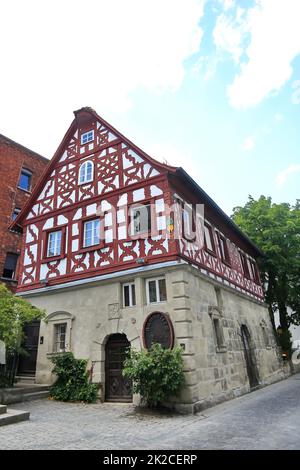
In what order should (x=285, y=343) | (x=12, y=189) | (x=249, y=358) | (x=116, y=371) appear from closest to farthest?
1. (x=116, y=371)
2. (x=249, y=358)
3. (x=12, y=189)
4. (x=285, y=343)

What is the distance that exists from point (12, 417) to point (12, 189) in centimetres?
1507

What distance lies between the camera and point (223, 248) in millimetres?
15227

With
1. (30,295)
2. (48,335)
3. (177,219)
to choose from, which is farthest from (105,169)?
(48,335)

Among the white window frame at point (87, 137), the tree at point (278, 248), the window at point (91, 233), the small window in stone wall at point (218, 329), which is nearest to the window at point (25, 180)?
the white window frame at point (87, 137)

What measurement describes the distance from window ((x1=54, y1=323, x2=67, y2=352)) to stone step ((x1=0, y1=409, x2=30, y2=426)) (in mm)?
4392

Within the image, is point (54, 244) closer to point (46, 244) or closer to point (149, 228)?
point (46, 244)

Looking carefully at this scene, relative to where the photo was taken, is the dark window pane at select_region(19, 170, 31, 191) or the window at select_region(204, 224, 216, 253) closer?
the window at select_region(204, 224, 216, 253)

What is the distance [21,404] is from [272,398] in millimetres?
8032

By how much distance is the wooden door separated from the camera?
12.8 m

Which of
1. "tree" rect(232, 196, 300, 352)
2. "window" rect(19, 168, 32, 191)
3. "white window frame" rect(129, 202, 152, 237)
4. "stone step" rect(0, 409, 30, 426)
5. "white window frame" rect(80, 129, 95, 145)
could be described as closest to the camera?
"stone step" rect(0, 409, 30, 426)

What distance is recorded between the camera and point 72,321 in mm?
11844

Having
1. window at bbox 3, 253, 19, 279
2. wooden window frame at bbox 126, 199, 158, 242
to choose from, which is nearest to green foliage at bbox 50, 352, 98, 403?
wooden window frame at bbox 126, 199, 158, 242

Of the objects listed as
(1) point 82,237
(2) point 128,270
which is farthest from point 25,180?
(2) point 128,270

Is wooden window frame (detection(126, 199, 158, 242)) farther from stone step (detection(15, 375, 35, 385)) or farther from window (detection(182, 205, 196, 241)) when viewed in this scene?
stone step (detection(15, 375, 35, 385))
